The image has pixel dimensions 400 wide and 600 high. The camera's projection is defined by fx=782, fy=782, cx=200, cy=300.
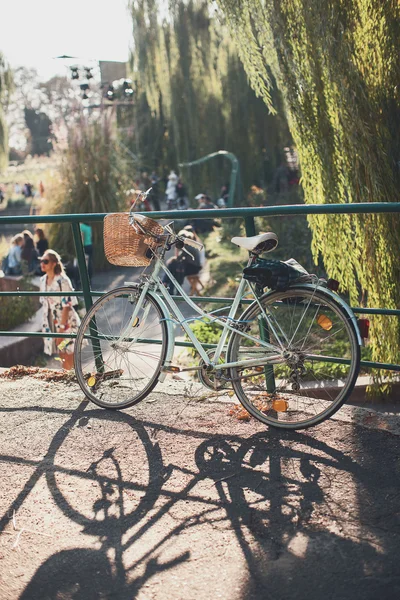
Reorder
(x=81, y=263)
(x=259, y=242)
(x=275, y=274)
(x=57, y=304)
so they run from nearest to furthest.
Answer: (x=275, y=274), (x=259, y=242), (x=81, y=263), (x=57, y=304)

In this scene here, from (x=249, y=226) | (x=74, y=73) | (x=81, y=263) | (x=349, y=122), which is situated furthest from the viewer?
(x=74, y=73)

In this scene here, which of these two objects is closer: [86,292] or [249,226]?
[249,226]

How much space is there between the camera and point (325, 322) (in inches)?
166

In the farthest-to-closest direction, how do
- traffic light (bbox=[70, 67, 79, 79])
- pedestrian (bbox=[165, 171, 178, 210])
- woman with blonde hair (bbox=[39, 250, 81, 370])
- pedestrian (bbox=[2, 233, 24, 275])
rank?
traffic light (bbox=[70, 67, 79, 79]) < pedestrian (bbox=[165, 171, 178, 210]) < pedestrian (bbox=[2, 233, 24, 275]) < woman with blonde hair (bbox=[39, 250, 81, 370])

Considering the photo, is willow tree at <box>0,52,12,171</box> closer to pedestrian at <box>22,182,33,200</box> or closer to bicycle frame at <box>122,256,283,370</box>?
pedestrian at <box>22,182,33,200</box>

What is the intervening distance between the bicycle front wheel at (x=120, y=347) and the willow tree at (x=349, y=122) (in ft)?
5.90

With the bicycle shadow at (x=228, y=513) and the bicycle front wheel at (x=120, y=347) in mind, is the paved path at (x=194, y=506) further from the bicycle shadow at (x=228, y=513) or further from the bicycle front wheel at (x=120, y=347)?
the bicycle front wheel at (x=120, y=347)

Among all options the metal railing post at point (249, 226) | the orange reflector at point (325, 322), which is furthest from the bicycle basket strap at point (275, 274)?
the metal railing post at point (249, 226)

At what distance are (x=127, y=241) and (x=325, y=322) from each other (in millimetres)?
1356

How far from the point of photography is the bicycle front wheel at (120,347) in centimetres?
486

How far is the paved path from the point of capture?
287cm

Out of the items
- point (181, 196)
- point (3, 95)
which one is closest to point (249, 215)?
point (181, 196)

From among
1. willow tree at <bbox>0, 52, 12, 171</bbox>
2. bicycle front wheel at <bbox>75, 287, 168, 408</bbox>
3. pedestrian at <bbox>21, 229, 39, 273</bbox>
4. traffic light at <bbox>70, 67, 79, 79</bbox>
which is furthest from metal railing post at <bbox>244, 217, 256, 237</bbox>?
willow tree at <bbox>0, 52, 12, 171</bbox>

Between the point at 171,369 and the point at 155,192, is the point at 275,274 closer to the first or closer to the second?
the point at 171,369
